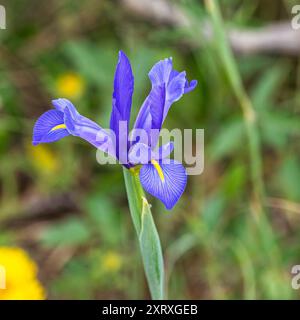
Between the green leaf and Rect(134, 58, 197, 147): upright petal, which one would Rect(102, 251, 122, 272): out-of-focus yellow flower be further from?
Rect(134, 58, 197, 147): upright petal

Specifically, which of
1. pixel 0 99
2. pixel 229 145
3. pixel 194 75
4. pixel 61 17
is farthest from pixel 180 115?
pixel 61 17

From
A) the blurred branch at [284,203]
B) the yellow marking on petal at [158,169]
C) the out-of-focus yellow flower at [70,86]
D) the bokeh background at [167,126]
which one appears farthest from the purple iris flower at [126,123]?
the out-of-focus yellow flower at [70,86]

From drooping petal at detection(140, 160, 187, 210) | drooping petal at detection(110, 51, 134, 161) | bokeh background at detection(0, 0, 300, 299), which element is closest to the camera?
drooping petal at detection(140, 160, 187, 210)

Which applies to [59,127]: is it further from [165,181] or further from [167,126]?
[167,126]

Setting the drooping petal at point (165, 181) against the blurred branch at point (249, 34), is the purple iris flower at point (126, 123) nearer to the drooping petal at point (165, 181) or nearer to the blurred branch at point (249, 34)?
the drooping petal at point (165, 181)

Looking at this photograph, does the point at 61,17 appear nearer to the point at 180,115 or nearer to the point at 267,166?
the point at 180,115

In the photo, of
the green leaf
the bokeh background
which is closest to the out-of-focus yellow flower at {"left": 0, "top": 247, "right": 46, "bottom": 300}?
the bokeh background

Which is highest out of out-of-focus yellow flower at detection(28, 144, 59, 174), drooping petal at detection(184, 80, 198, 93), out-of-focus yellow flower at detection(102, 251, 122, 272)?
out-of-focus yellow flower at detection(28, 144, 59, 174)
